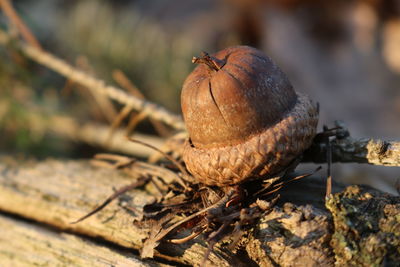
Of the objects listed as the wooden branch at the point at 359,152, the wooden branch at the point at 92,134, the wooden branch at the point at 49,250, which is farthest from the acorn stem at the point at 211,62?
the wooden branch at the point at 92,134

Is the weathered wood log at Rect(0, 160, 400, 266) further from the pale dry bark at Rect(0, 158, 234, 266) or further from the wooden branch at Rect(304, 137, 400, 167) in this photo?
the wooden branch at Rect(304, 137, 400, 167)

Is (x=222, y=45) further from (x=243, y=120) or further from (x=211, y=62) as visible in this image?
(x=243, y=120)

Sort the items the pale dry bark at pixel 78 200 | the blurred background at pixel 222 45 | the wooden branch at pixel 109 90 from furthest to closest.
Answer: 1. the blurred background at pixel 222 45
2. the wooden branch at pixel 109 90
3. the pale dry bark at pixel 78 200

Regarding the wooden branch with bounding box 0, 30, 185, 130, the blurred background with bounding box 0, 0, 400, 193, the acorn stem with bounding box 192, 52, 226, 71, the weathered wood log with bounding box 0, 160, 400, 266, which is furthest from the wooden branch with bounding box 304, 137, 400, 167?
the blurred background with bounding box 0, 0, 400, 193

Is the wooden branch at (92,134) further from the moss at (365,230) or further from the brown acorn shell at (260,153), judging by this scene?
the moss at (365,230)

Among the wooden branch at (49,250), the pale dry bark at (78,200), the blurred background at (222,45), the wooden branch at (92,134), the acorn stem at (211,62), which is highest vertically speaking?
the blurred background at (222,45)

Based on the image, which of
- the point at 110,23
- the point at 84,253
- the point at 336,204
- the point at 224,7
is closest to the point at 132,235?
the point at 84,253
